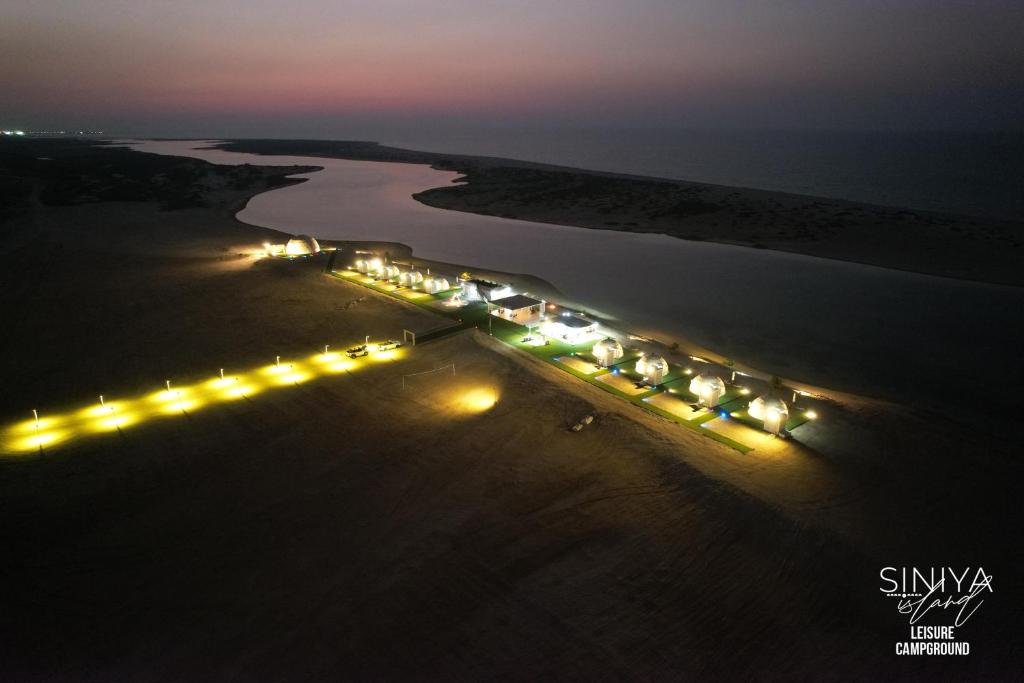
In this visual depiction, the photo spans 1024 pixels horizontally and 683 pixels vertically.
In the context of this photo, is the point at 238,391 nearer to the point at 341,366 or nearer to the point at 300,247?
the point at 341,366

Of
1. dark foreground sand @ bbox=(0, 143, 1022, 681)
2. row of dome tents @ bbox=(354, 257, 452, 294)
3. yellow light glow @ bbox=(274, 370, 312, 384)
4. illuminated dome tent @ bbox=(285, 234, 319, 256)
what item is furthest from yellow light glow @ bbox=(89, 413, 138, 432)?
illuminated dome tent @ bbox=(285, 234, 319, 256)

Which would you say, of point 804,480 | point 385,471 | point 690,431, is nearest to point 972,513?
point 804,480

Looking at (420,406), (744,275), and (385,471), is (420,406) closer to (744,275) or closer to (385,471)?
(385,471)

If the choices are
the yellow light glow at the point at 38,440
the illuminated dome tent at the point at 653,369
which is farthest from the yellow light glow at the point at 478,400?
the yellow light glow at the point at 38,440

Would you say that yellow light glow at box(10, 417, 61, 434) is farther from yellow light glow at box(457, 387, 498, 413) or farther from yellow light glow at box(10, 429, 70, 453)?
yellow light glow at box(457, 387, 498, 413)

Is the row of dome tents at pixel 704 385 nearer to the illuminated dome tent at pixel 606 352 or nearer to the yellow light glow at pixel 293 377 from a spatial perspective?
the illuminated dome tent at pixel 606 352
